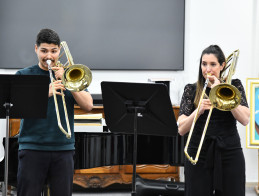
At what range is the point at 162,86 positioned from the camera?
2484 millimetres

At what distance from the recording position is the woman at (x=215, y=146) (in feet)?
8.13

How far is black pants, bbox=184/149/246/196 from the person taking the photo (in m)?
2.47

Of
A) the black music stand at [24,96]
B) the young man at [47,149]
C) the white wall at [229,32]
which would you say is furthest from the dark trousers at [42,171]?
the white wall at [229,32]

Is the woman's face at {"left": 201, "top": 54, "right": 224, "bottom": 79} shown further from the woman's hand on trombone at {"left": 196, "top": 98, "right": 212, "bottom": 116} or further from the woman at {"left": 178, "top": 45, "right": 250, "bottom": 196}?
the woman's hand on trombone at {"left": 196, "top": 98, "right": 212, "bottom": 116}

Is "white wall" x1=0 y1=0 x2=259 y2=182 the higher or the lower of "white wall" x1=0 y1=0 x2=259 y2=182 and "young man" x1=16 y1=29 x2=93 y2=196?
the higher

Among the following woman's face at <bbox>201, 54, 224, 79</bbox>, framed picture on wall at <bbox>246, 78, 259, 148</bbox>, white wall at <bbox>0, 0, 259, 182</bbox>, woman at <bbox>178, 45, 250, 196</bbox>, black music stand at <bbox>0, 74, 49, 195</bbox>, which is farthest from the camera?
white wall at <bbox>0, 0, 259, 182</bbox>

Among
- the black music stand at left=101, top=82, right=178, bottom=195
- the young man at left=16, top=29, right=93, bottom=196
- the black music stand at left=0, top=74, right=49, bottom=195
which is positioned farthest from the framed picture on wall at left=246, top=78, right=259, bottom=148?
the black music stand at left=0, top=74, right=49, bottom=195

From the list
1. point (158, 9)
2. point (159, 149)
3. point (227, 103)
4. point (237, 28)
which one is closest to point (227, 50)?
point (237, 28)

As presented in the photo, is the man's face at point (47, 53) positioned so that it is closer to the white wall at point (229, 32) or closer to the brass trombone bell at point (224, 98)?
the brass trombone bell at point (224, 98)

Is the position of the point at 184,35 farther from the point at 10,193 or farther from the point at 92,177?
the point at 10,193

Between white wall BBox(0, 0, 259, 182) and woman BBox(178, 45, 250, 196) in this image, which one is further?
white wall BBox(0, 0, 259, 182)

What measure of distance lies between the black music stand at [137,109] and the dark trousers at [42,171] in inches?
15.8

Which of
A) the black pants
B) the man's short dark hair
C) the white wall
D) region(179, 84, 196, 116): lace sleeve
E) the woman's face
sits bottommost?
the black pants

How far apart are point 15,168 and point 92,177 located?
1.66 metres
